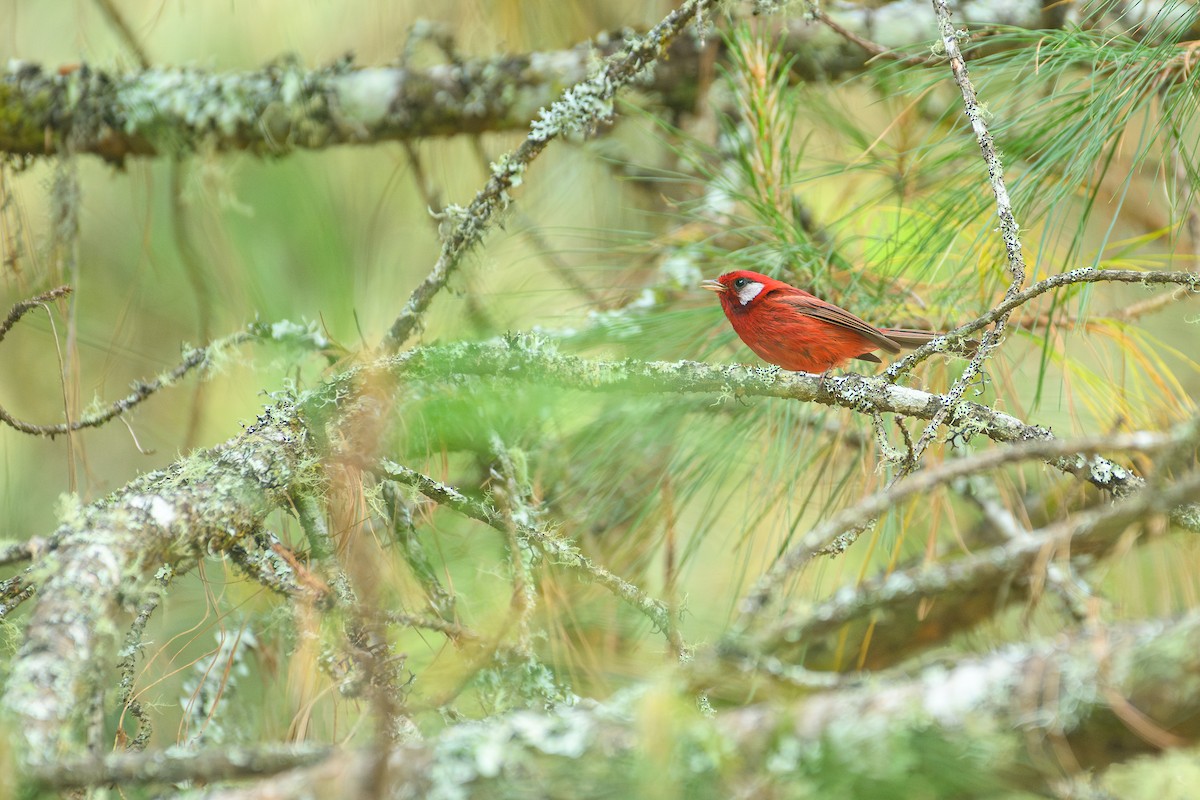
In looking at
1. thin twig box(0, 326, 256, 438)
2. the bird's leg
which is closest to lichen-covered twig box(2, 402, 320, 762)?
thin twig box(0, 326, 256, 438)

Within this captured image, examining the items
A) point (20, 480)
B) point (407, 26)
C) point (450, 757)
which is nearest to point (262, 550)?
point (450, 757)

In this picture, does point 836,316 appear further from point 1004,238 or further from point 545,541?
point 545,541

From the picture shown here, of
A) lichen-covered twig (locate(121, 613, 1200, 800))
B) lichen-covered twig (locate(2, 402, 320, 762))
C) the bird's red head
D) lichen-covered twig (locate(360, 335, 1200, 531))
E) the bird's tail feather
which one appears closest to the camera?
lichen-covered twig (locate(121, 613, 1200, 800))

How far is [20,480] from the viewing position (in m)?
4.54

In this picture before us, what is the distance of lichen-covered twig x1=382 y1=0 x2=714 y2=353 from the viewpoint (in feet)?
8.80

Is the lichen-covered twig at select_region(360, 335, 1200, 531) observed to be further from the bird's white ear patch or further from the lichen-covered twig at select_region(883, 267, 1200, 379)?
the bird's white ear patch

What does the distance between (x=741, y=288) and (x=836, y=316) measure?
0.33 meters

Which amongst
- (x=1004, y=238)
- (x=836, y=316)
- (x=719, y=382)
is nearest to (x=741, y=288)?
(x=836, y=316)

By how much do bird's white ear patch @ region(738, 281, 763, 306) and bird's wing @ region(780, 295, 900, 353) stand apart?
123 millimetres

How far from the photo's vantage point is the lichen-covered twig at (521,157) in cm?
268

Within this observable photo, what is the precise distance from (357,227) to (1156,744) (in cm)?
370

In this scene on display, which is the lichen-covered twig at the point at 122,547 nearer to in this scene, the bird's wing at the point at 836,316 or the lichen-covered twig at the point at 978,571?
the lichen-covered twig at the point at 978,571

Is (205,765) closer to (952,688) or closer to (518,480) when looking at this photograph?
(952,688)

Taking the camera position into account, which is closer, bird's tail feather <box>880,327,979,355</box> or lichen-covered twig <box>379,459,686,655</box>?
lichen-covered twig <box>379,459,686,655</box>
